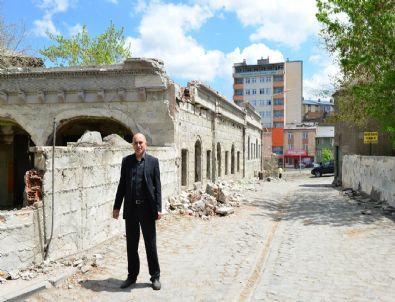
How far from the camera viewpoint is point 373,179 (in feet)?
52.9

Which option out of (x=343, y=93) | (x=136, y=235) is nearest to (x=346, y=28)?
(x=343, y=93)

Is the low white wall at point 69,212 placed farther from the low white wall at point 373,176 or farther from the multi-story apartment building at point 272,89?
the multi-story apartment building at point 272,89

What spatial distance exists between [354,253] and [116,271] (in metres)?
4.37

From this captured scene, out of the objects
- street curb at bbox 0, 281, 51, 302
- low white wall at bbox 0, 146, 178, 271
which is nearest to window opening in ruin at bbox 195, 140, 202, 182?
low white wall at bbox 0, 146, 178, 271

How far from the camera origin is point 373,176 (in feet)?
52.9

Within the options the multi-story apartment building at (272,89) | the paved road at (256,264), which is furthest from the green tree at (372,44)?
the multi-story apartment building at (272,89)

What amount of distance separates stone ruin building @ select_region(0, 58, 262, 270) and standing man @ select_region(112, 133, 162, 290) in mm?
1468

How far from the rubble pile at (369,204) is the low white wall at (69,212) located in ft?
27.2

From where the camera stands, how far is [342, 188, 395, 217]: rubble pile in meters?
12.8

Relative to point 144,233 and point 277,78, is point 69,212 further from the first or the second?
point 277,78

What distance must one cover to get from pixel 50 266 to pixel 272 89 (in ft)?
274

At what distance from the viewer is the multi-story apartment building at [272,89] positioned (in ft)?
280

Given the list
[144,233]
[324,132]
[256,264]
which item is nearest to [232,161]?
[256,264]

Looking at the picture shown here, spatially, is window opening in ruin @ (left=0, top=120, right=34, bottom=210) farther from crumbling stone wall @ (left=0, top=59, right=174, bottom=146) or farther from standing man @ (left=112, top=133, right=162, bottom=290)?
standing man @ (left=112, top=133, right=162, bottom=290)
